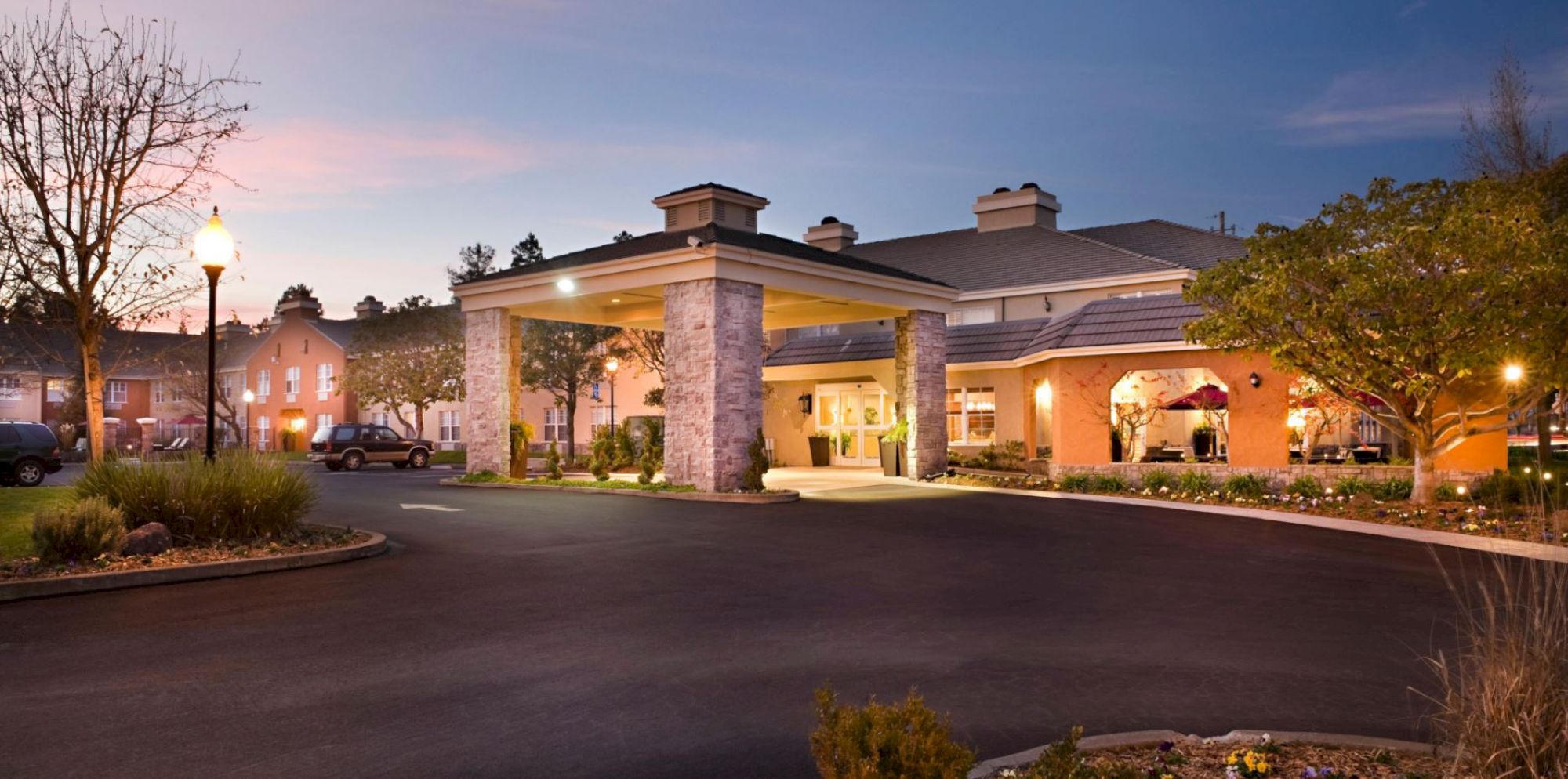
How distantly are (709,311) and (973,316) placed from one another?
1480cm

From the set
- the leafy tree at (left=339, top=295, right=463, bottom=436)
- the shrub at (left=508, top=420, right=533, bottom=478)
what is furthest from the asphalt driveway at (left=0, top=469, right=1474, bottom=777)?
the leafy tree at (left=339, top=295, right=463, bottom=436)

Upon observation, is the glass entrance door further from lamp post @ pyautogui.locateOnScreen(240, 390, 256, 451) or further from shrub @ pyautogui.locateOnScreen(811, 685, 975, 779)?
Answer: shrub @ pyautogui.locateOnScreen(811, 685, 975, 779)

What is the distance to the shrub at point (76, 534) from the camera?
11.2 meters

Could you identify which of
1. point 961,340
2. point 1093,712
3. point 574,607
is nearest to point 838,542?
point 574,607

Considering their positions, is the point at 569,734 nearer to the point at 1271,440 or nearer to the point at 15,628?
the point at 15,628

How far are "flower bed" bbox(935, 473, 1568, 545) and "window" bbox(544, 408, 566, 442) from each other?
25896 millimetres

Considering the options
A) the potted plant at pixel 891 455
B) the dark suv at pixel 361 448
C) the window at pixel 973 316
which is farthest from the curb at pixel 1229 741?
the dark suv at pixel 361 448

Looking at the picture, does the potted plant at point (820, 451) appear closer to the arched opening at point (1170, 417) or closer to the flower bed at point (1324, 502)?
the flower bed at point (1324, 502)

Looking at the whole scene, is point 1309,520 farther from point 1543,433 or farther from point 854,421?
point 854,421

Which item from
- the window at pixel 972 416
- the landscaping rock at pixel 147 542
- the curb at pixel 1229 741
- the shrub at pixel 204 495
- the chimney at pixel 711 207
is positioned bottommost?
the curb at pixel 1229 741

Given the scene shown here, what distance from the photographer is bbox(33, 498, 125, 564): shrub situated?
36.7 ft

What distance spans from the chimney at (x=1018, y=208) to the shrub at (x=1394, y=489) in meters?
19.0

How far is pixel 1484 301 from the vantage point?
55.5 feet

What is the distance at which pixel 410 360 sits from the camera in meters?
44.9
